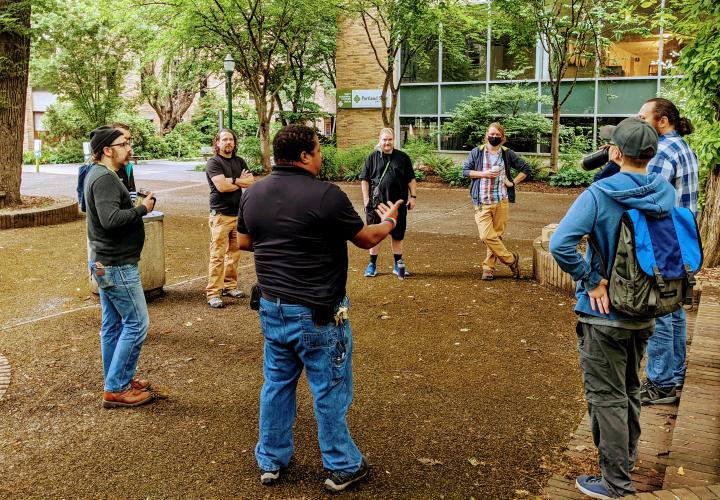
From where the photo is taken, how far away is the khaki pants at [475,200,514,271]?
28.6 feet

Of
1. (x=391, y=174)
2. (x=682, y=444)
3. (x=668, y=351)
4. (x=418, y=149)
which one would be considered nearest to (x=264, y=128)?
(x=418, y=149)

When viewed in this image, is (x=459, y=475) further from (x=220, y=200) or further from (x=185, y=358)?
(x=220, y=200)

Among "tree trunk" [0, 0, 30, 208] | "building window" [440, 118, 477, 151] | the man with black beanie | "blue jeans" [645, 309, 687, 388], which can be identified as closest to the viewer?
"blue jeans" [645, 309, 687, 388]

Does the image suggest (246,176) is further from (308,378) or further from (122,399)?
(308,378)

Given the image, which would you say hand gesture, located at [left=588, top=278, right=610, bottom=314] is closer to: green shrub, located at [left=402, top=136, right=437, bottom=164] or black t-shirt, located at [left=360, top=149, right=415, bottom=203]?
black t-shirt, located at [left=360, top=149, right=415, bottom=203]

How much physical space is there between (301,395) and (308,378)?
1.41m

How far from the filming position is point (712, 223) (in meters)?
7.93

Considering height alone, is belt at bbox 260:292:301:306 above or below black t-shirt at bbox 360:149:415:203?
below

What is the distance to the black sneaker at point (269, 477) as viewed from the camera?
3.89m

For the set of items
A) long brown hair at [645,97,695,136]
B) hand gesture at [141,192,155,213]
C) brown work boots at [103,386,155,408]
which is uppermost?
long brown hair at [645,97,695,136]

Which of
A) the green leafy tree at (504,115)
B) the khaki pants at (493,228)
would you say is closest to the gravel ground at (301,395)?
the khaki pants at (493,228)

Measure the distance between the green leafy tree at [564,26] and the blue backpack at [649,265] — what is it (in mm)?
16768

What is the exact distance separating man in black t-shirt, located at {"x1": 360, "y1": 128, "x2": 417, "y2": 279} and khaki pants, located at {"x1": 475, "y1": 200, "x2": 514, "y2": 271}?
87 centimetres

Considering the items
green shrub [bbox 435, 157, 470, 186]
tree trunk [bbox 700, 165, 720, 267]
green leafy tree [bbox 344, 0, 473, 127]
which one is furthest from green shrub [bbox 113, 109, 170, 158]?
tree trunk [bbox 700, 165, 720, 267]
